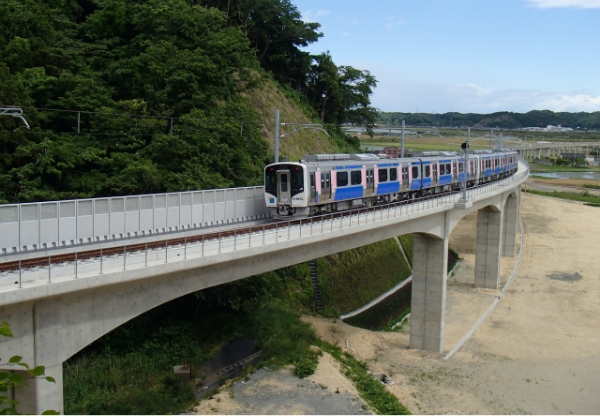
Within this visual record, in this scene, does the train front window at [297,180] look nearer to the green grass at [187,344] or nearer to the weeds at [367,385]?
the green grass at [187,344]

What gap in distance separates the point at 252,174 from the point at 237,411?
1600 centimetres

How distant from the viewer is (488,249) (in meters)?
44.4

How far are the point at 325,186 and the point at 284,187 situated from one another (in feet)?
6.86

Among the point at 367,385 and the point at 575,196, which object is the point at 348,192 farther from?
the point at 575,196

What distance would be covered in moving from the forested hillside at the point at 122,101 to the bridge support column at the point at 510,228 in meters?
27.1

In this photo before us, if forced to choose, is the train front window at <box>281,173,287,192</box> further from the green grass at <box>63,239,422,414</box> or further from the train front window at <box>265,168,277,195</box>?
the green grass at <box>63,239,422,414</box>

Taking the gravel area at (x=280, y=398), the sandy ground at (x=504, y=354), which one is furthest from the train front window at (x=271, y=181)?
the gravel area at (x=280, y=398)

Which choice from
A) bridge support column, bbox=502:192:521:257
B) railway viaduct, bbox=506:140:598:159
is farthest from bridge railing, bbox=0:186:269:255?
railway viaduct, bbox=506:140:598:159

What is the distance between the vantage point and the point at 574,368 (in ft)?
90.6

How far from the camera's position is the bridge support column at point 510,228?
55594mm

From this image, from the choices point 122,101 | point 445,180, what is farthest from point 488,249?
point 122,101

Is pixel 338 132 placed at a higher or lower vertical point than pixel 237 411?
higher

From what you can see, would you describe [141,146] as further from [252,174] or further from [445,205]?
[445,205]

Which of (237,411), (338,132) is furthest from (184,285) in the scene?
(338,132)
